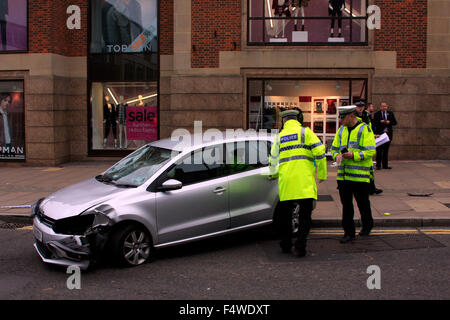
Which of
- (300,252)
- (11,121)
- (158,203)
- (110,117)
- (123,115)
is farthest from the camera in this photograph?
(110,117)

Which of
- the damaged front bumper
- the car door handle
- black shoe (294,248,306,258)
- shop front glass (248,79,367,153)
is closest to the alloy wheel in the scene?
the damaged front bumper

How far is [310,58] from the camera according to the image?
1512 cm

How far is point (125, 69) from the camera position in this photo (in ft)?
53.7

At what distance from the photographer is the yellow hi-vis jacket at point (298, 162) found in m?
6.44

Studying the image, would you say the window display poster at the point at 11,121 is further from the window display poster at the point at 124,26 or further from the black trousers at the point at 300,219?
the black trousers at the point at 300,219

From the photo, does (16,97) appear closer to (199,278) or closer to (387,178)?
(387,178)

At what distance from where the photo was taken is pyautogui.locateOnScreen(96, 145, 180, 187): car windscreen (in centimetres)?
669

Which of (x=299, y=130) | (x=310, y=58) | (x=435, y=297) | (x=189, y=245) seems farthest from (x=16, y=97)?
(x=435, y=297)

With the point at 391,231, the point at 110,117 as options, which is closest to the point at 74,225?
the point at 391,231

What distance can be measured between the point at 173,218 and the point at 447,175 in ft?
27.8

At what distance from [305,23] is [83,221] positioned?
11.3 metres

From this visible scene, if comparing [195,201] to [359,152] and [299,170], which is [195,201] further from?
[359,152]

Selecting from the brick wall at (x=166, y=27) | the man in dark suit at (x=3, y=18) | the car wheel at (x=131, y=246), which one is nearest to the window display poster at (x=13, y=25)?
the man in dark suit at (x=3, y=18)

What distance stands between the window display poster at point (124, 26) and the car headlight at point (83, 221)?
36.0 ft
